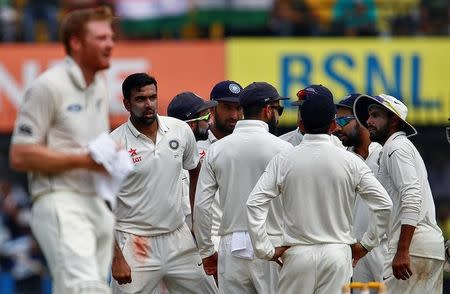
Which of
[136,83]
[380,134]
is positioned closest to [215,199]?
[136,83]

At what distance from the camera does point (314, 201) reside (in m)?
11.2

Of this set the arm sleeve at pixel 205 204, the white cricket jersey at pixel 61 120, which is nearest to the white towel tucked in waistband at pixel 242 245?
the arm sleeve at pixel 205 204

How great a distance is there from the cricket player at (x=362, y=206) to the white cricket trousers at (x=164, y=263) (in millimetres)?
1710

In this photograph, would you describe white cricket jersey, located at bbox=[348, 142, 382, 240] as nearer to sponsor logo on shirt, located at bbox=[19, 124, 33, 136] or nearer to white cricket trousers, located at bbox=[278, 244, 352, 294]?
white cricket trousers, located at bbox=[278, 244, 352, 294]

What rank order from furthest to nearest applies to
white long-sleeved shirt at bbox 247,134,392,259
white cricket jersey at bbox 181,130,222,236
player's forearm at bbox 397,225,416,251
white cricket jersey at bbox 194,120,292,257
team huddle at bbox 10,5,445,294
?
white cricket jersey at bbox 181,130,222,236 < player's forearm at bbox 397,225,416,251 < white cricket jersey at bbox 194,120,292,257 < white long-sleeved shirt at bbox 247,134,392,259 < team huddle at bbox 10,5,445,294

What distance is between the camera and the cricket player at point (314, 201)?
11.2 m

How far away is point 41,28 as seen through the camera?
2612 centimetres

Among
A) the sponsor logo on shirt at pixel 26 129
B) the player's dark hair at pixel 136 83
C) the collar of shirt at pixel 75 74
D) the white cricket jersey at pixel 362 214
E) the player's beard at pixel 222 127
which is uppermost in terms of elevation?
the collar of shirt at pixel 75 74

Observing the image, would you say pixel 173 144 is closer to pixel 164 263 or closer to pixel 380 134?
pixel 164 263

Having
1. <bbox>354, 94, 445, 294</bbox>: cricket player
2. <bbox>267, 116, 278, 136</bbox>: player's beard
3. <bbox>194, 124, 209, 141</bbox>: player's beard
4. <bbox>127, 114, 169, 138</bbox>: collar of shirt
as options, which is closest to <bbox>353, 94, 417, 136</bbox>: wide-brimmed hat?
<bbox>354, 94, 445, 294</bbox>: cricket player

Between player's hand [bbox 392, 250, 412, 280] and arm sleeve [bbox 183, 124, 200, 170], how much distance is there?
5.70 ft

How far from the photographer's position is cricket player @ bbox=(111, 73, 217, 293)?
12047mm

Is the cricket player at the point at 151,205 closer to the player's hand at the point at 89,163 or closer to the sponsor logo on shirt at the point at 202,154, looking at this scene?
the sponsor logo on shirt at the point at 202,154

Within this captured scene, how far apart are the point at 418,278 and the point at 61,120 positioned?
420 centimetres
